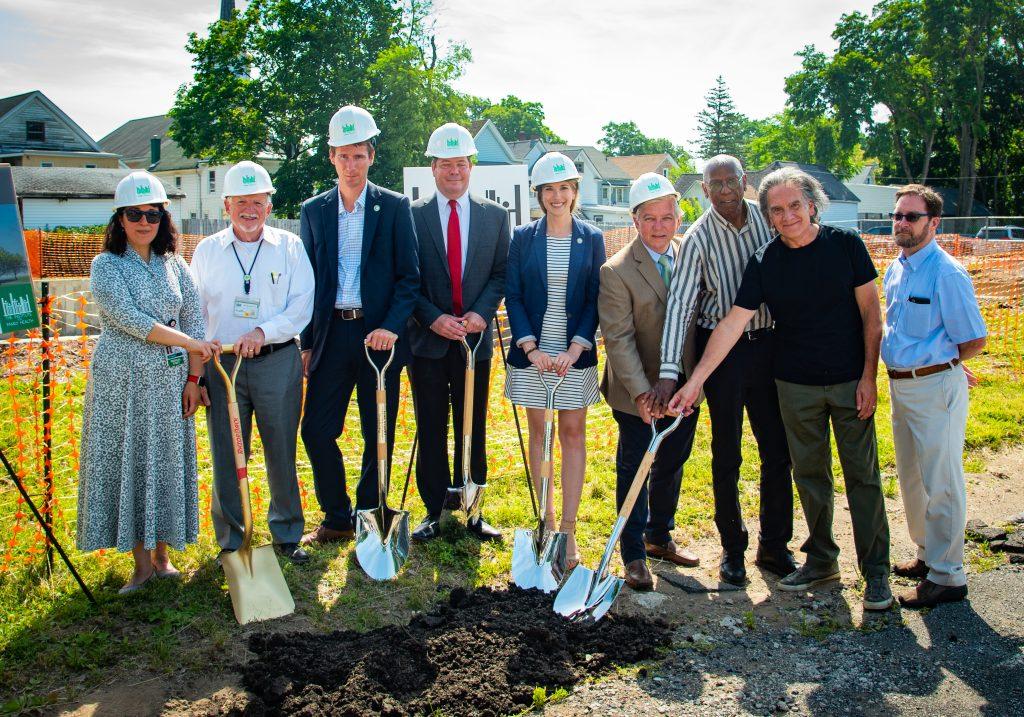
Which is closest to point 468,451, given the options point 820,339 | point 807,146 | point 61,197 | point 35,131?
point 820,339

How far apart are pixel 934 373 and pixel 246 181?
3.86m

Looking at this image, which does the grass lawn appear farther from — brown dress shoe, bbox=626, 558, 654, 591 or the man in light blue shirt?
the man in light blue shirt

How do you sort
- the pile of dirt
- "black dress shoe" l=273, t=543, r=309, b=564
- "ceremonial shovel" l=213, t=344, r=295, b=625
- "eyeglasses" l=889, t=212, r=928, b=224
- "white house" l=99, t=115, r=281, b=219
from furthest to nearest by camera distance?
"white house" l=99, t=115, r=281, b=219
"black dress shoe" l=273, t=543, r=309, b=564
"eyeglasses" l=889, t=212, r=928, b=224
"ceremonial shovel" l=213, t=344, r=295, b=625
the pile of dirt

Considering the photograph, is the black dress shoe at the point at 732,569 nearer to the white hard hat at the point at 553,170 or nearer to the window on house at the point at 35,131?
the white hard hat at the point at 553,170

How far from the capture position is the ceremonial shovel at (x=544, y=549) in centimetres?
452

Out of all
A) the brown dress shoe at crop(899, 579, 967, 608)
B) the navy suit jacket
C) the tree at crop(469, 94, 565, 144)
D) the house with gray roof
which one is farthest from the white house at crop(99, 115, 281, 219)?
the brown dress shoe at crop(899, 579, 967, 608)

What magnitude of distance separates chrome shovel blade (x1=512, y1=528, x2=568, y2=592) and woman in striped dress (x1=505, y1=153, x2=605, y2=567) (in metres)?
0.13

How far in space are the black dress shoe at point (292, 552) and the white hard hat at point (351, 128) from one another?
2.38m

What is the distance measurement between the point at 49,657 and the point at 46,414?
63.9 inches

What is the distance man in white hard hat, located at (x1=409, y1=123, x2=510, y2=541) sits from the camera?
509cm

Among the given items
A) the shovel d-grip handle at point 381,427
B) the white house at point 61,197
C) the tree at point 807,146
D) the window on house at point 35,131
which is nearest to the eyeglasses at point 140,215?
the shovel d-grip handle at point 381,427

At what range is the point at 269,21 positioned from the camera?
37.4 meters

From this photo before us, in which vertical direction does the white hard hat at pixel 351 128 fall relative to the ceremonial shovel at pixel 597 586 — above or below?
above

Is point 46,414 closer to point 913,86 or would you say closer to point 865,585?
point 865,585
